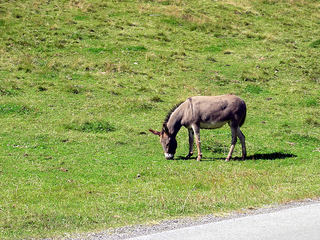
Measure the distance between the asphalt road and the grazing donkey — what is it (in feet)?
23.5

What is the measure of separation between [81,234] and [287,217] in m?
4.39

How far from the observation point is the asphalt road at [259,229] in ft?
31.6

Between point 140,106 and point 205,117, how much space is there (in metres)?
7.15

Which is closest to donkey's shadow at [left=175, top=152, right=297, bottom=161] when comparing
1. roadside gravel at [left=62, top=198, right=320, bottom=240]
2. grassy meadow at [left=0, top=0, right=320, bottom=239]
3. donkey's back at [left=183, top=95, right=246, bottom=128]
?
grassy meadow at [left=0, top=0, right=320, bottom=239]

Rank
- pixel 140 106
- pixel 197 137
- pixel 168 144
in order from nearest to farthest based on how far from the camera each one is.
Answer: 1. pixel 197 137
2. pixel 168 144
3. pixel 140 106

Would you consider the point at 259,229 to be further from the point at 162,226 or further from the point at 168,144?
the point at 168,144

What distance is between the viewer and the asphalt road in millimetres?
9633

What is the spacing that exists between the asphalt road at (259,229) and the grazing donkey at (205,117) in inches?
282

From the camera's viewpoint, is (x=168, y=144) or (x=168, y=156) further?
(x=168, y=144)

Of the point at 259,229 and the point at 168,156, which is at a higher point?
the point at 259,229

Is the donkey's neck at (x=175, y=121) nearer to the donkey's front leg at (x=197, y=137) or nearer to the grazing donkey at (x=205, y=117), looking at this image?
the grazing donkey at (x=205, y=117)

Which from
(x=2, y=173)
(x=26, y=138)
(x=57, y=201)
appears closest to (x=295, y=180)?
(x=57, y=201)

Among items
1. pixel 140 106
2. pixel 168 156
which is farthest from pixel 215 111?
pixel 140 106

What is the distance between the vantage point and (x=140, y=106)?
25.0 meters
